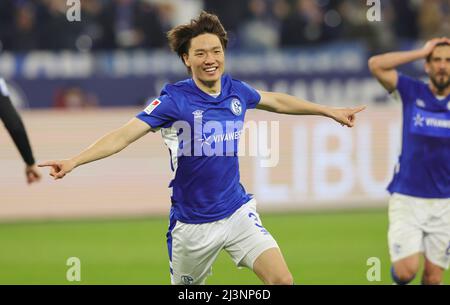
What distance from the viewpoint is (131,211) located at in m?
16.1

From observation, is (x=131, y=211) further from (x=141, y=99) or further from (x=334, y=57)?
(x=334, y=57)

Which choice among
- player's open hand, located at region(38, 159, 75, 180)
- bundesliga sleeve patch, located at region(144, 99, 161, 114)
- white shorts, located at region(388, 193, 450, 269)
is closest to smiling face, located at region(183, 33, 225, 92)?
bundesliga sleeve patch, located at region(144, 99, 161, 114)

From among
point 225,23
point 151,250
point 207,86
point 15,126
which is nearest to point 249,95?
point 207,86

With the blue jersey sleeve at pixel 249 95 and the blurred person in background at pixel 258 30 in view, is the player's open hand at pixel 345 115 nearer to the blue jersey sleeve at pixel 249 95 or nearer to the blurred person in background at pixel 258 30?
the blue jersey sleeve at pixel 249 95

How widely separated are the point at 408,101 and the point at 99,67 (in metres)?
8.55

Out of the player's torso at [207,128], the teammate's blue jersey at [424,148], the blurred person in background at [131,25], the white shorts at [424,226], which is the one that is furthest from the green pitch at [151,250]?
the blurred person in background at [131,25]

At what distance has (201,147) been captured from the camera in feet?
25.5

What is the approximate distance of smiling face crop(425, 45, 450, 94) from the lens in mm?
9156

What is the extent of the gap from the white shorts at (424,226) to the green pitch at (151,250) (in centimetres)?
151

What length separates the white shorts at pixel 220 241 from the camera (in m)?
7.77

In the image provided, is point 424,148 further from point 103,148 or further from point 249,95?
point 103,148

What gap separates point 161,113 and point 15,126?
2021mm
